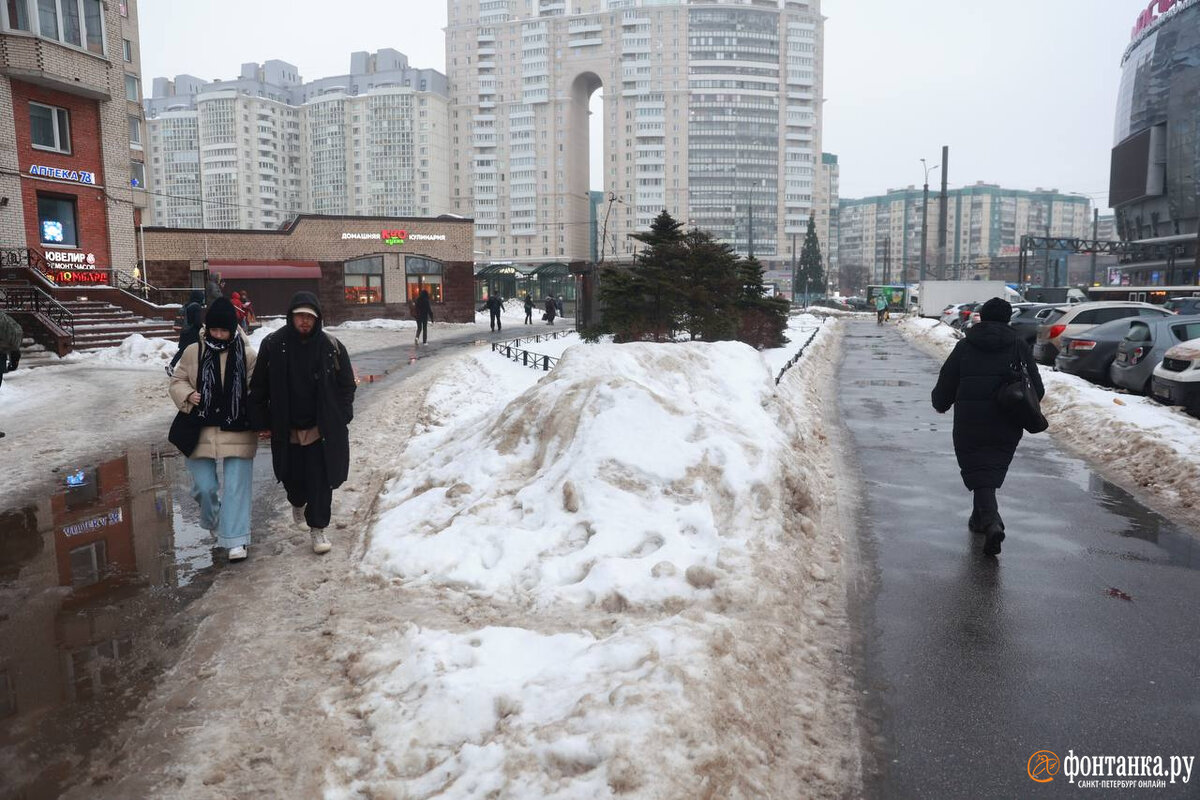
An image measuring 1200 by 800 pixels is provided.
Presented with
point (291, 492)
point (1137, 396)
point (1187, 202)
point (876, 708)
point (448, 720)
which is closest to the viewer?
point (448, 720)

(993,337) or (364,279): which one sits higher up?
(364,279)

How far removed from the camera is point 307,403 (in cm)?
562

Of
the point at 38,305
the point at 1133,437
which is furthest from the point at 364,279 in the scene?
the point at 1133,437

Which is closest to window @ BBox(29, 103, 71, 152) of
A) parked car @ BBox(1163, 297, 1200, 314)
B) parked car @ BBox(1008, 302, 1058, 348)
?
parked car @ BBox(1008, 302, 1058, 348)

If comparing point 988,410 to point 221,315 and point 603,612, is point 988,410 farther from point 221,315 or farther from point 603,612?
point 221,315

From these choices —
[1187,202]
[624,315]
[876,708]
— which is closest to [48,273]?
[624,315]

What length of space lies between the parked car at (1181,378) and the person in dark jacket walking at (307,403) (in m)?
11.4

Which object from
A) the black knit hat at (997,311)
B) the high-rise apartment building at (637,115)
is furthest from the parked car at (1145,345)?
the high-rise apartment building at (637,115)

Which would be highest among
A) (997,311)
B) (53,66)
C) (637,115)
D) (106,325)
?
(637,115)

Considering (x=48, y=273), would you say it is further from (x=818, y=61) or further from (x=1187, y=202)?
(x=818, y=61)

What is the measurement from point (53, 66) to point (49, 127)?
2025mm

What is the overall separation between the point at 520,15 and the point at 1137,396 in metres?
139

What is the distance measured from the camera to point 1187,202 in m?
82.2

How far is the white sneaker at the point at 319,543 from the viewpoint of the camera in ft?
19.0
